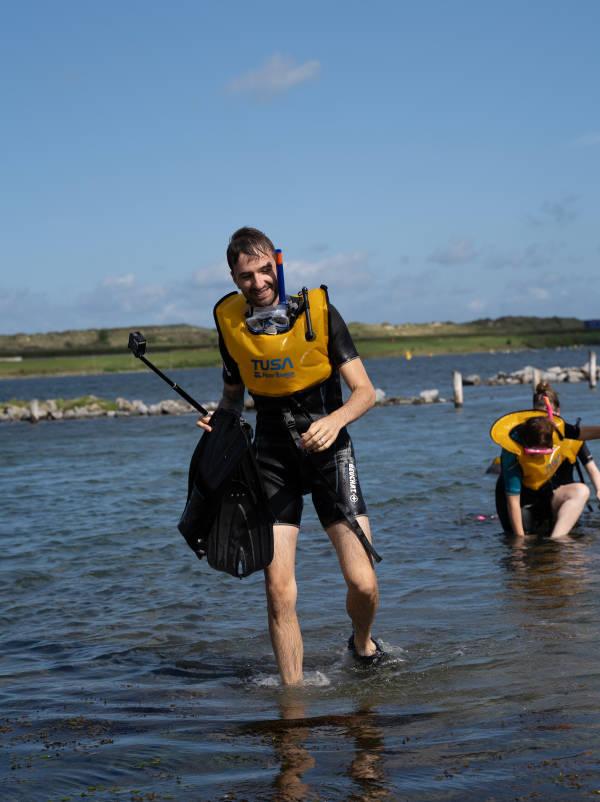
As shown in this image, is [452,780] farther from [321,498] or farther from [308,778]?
[321,498]

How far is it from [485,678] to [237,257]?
116 inches

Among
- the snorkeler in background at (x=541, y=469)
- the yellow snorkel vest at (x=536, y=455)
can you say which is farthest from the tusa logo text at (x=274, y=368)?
the yellow snorkel vest at (x=536, y=455)

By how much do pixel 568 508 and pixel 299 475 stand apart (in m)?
5.96

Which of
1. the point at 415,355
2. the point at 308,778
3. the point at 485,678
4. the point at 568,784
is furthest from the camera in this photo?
the point at 415,355

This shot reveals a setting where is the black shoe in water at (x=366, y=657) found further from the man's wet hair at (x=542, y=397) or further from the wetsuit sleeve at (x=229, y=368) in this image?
the man's wet hair at (x=542, y=397)

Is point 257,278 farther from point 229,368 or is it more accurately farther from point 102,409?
point 102,409

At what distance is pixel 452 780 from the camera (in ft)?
16.1

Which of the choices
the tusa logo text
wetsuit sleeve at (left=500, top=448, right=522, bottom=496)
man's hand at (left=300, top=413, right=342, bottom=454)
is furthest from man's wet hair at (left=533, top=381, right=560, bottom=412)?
man's hand at (left=300, top=413, right=342, bottom=454)

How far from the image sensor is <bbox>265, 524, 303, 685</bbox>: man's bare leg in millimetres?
6477

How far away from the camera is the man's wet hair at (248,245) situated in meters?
6.23

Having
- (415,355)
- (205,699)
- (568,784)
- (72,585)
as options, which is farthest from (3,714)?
(415,355)

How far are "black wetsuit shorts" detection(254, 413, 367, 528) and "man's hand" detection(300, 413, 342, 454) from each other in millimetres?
413

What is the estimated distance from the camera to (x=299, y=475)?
662 cm

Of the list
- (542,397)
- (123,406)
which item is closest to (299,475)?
(542,397)
